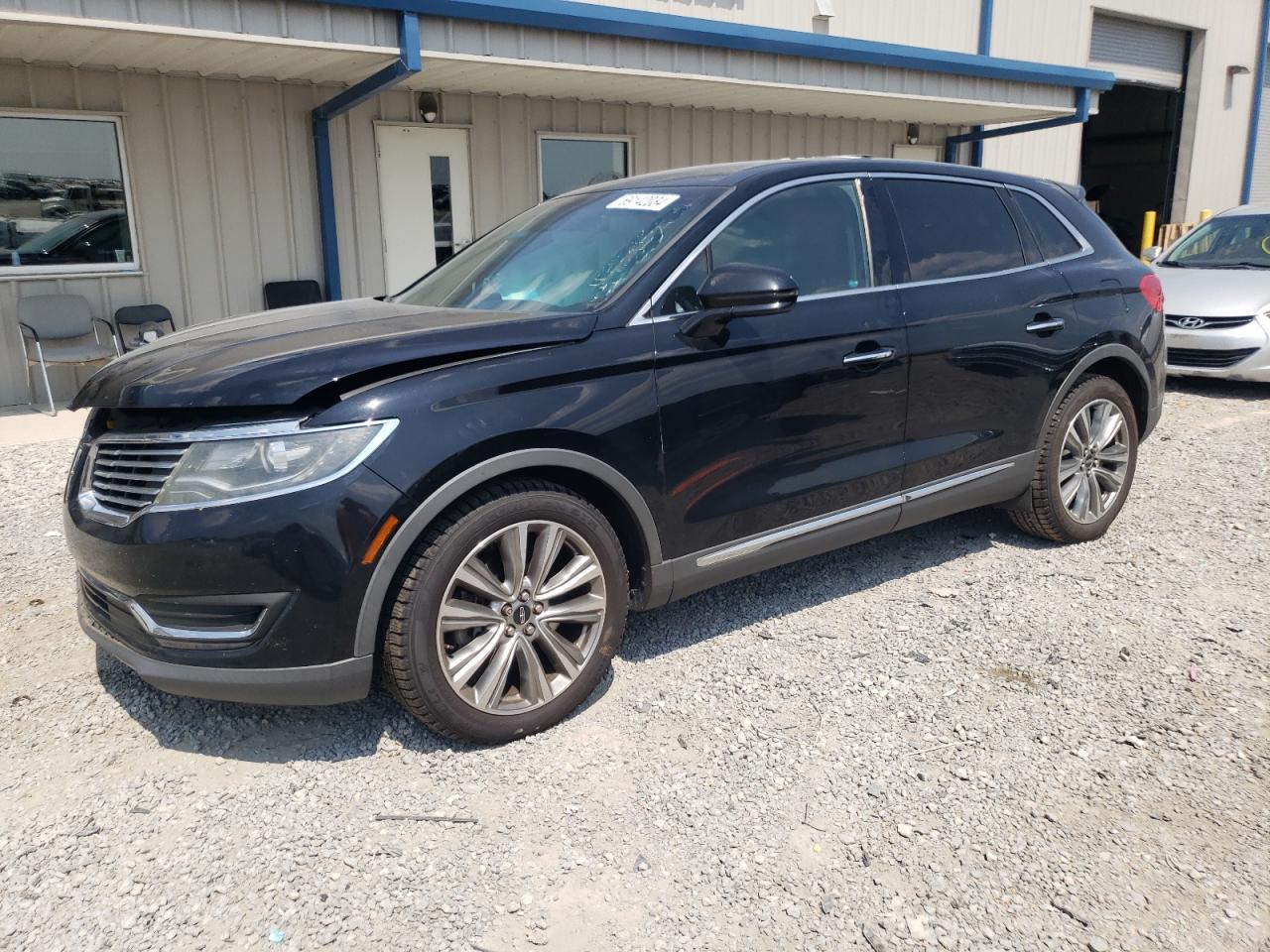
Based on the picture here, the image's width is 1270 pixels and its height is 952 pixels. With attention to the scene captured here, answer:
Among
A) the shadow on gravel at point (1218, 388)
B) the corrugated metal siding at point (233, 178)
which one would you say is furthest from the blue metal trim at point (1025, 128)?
the corrugated metal siding at point (233, 178)

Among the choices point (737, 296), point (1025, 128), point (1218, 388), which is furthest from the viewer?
point (1025, 128)

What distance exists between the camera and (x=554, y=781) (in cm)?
295

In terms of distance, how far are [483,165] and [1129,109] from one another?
706 inches

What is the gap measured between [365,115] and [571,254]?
22.2 ft

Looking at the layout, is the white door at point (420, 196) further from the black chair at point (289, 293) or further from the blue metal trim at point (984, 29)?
the blue metal trim at point (984, 29)

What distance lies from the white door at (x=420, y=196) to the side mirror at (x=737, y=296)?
22.7 feet

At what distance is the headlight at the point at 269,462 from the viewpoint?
2.73 m

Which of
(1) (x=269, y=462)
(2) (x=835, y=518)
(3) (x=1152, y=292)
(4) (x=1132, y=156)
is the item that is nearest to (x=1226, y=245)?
Answer: (3) (x=1152, y=292)

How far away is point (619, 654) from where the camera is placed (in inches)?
149

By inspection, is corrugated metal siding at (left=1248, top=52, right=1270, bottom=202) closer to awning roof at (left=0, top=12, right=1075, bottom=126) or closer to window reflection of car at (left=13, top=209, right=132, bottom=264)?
awning roof at (left=0, top=12, right=1075, bottom=126)

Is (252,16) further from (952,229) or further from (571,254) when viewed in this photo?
(952,229)

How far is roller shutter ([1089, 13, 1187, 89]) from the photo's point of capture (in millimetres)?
17094

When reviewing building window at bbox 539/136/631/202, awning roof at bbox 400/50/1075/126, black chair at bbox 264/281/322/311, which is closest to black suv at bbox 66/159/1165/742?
awning roof at bbox 400/50/1075/126

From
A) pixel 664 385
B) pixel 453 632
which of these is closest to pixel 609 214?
pixel 664 385
